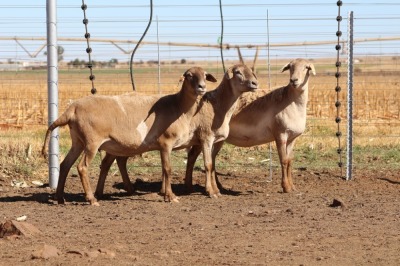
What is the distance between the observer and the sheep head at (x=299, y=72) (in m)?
13.9

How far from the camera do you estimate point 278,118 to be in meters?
14.2

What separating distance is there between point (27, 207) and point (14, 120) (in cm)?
1347

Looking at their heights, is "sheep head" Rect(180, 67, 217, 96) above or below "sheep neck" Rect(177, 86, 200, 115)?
above

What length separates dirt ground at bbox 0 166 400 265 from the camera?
347 inches

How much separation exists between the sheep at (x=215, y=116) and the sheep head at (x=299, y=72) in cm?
74

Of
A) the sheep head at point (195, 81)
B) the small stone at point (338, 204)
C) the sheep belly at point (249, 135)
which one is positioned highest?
the sheep head at point (195, 81)

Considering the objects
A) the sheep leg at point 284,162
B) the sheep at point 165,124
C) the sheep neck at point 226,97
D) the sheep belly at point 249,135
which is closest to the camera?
the sheep at point 165,124

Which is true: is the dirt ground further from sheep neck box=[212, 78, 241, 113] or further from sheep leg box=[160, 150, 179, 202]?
sheep neck box=[212, 78, 241, 113]

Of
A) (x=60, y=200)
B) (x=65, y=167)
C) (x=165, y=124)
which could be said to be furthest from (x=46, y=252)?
(x=165, y=124)

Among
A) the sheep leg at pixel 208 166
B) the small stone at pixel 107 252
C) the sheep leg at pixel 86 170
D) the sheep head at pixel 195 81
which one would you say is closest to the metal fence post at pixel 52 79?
the sheep leg at pixel 86 170

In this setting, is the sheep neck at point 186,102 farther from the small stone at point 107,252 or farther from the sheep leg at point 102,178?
the small stone at point 107,252

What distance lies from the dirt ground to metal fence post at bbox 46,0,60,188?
1.46 feet

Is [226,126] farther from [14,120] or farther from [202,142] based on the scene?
[14,120]

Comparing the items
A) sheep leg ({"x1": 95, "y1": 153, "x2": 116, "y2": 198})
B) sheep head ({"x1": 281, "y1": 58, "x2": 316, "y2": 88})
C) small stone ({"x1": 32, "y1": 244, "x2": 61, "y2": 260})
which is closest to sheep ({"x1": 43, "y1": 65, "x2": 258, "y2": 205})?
sheep leg ({"x1": 95, "y1": 153, "x2": 116, "y2": 198})
